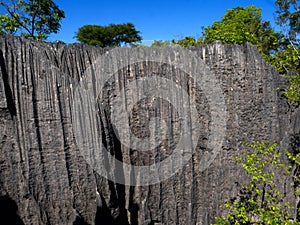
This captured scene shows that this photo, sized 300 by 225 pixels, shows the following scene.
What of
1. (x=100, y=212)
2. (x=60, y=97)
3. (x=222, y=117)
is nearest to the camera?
(x=60, y=97)

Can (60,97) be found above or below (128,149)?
above

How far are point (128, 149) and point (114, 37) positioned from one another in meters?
34.0

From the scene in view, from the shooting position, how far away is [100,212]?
6.01ft

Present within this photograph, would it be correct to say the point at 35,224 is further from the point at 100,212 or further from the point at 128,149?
the point at 128,149

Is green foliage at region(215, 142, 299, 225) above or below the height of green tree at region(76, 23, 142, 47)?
below

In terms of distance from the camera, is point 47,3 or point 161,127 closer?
point 161,127

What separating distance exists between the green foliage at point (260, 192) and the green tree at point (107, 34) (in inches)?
1207

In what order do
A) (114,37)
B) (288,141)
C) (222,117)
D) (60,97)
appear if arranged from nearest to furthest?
(60,97)
(222,117)
(288,141)
(114,37)

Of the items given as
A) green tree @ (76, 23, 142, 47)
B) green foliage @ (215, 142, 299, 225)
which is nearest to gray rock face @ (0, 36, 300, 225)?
green foliage @ (215, 142, 299, 225)

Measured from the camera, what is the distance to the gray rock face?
1570 mm

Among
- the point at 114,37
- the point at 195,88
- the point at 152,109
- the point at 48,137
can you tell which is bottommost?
the point at 48,137

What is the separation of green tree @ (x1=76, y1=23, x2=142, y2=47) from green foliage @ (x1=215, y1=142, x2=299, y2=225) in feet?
101

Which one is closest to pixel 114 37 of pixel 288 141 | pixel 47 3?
pixel 47 3

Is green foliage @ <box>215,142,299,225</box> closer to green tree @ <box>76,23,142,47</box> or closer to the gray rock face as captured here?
the gray rock face
